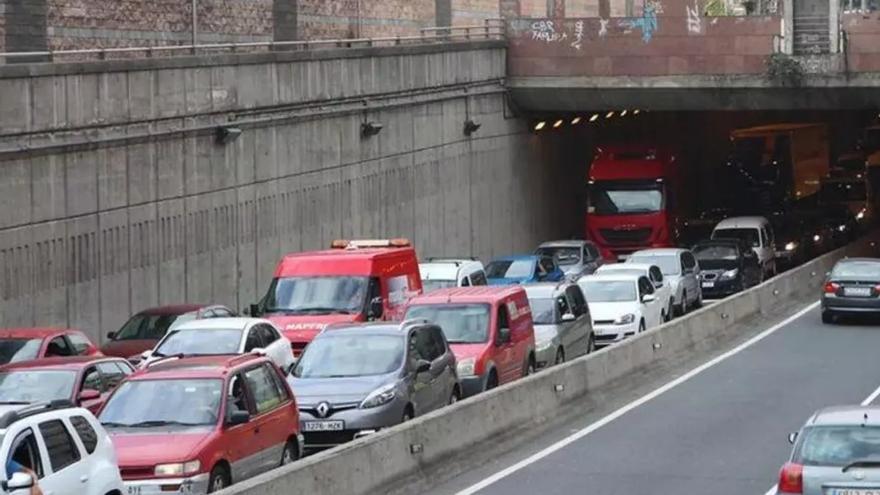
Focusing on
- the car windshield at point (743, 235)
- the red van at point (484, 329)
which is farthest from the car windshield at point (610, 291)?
the car windshield at point (743, 235)

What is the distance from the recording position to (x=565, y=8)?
76062 mm

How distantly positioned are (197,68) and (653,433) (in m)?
15.2

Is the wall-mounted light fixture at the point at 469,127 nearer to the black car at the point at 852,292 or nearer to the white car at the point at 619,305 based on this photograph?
the white car at the point at 619,305

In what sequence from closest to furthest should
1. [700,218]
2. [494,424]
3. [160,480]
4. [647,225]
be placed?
[160,480] < [494,424] < [647,225] < [700,218]

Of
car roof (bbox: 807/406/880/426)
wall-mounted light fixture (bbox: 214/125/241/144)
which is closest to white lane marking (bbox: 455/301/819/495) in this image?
car roof (bbox: 807/406/880/426)

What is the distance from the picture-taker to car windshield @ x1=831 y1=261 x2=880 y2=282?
131 ft

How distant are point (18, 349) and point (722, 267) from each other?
87.2 feet

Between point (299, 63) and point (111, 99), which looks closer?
point (111, 99)

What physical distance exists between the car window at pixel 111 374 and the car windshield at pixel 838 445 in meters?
9.62

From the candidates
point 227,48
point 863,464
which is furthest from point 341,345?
point 227,48

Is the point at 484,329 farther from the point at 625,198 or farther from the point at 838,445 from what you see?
the point at 625,198

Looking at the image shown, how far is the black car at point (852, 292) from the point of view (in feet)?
131

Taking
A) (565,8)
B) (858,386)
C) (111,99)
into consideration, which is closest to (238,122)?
(111,99)

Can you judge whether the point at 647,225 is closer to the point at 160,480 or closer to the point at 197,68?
the point at 197,68
